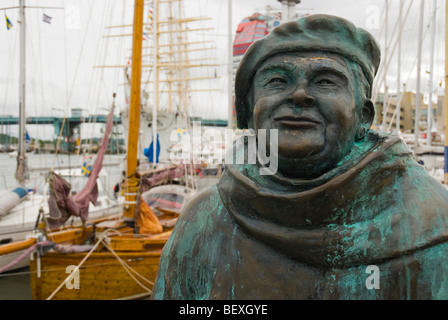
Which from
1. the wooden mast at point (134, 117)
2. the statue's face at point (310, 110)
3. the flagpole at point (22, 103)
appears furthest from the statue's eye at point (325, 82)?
the flagpole at point (22, 103)

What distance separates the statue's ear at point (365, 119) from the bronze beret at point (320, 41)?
0.10 m

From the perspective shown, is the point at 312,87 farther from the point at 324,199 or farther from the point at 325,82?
the point at 324,199

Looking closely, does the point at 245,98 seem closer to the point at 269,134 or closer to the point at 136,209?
the point at 269,134

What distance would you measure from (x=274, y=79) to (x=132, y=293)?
783 cm

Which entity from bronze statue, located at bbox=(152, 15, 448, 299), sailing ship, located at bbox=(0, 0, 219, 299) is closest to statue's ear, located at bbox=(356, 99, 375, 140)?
bronze statue, located at bbox=(152, 15, 448, 299)

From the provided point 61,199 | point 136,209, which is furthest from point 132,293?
point 61,199

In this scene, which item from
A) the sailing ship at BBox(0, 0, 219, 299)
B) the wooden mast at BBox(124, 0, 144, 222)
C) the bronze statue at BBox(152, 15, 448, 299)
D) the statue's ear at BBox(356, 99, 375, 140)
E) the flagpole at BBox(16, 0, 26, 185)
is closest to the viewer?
the bronze statue at BBox(152, 15, 448, 299)

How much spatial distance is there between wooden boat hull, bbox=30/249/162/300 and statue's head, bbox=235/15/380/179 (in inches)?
282

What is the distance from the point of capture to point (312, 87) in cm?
141

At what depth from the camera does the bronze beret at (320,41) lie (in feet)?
4.66

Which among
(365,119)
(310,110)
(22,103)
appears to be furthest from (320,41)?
(22,103)

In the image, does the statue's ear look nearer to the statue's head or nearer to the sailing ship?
the statue's head

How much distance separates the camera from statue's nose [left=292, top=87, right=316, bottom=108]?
135cm
